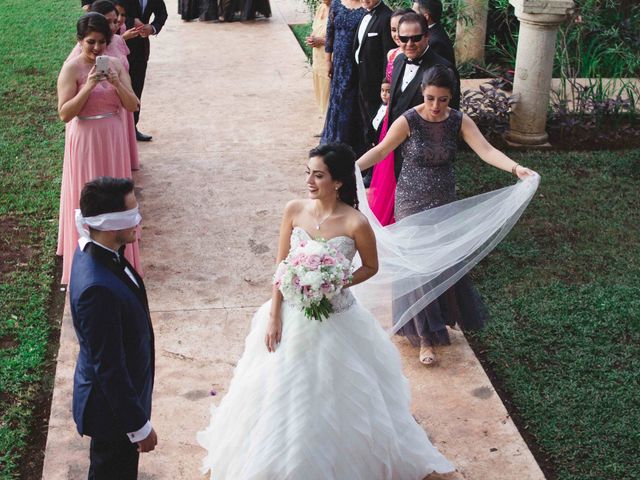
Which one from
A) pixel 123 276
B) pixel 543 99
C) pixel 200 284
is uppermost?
pixel 123 276

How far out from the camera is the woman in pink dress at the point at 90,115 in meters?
6.31

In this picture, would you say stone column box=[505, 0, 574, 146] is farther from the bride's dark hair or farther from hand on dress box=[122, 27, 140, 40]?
the bride's dark hair

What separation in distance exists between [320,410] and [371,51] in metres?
4.92

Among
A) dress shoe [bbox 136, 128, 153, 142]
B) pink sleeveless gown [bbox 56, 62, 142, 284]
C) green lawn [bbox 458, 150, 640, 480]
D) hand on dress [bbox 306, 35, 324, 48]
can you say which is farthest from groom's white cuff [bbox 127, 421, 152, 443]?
dress shoe [bbox 136, 128, 153, 142]

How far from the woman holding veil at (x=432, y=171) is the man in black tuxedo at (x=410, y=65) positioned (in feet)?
2.31

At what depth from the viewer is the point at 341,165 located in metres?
4.61

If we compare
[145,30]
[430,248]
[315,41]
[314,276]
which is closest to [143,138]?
[145,30]

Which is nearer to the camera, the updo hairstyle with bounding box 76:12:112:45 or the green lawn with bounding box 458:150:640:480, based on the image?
the green lawn with bounding box 458:150:640:480

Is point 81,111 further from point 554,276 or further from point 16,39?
point 16,39

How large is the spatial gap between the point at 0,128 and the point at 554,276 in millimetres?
6765

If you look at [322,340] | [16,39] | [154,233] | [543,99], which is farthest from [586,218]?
[16,39]

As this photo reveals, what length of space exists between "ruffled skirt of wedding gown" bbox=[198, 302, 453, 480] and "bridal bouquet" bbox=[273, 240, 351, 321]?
0.60 feet

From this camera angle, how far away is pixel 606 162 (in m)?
9.52

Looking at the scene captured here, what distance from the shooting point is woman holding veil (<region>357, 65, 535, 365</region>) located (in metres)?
5.66
